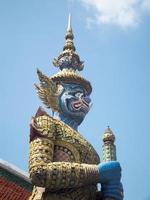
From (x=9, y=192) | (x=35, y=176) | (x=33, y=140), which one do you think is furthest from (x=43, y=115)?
(x=9, y=192)

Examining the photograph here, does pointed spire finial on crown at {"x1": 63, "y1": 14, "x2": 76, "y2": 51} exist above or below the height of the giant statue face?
above

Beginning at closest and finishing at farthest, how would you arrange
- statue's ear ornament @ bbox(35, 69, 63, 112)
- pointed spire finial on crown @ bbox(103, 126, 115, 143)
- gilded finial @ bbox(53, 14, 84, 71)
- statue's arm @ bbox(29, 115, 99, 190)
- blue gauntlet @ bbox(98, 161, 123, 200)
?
statue's arm @ bbox(29, 115, 99, 190) → blue gauntlet @ bbox(98, 161, 123, 200) → pointed spire finial on crown @ bbox(103, 126, 115, 143) → statue's ear ornament @ bbox(35, 69, 63, 112) → gilded finial @ bbox(53, 14, 84, 71)

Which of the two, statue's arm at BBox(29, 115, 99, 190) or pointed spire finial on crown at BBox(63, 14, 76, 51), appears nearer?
statue's arm at BBox(29, 115, 99, 190)

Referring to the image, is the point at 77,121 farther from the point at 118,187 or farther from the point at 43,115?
the point at 118,187

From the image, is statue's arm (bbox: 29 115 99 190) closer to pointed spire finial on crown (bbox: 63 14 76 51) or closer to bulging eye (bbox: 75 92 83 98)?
bulging eye (bbox: 75 92 83 98)

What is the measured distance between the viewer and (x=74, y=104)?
218 inches

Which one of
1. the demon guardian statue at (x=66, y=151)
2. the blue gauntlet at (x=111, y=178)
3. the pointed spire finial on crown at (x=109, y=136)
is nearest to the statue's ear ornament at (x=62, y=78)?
the demon guardian statue at (x=66, y=151)

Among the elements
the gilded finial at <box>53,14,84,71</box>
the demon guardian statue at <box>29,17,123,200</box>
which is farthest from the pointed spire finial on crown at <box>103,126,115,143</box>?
the gilded finial at <box>53,14,84,71</box>

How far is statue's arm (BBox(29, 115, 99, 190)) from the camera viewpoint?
4512 mm

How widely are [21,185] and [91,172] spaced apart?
275cm

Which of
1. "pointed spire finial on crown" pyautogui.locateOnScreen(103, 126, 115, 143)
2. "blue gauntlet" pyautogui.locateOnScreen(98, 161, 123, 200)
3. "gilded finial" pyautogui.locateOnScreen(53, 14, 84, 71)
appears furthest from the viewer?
"gilded finial" pyautogui.locateOnScreen(53, 14, 84, 71)

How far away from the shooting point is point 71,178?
15.0ft

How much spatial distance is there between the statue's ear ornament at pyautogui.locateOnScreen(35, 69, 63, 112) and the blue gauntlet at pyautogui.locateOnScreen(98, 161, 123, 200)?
3.91 feet

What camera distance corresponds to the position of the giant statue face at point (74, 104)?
553cm
